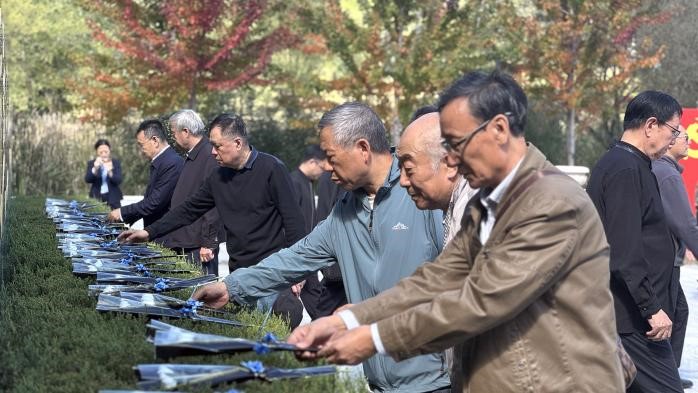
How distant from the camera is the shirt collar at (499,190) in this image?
11.7ft

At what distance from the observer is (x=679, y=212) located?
7.87m

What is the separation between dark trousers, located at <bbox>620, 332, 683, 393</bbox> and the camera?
21.1ft

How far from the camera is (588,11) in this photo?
1125 inches

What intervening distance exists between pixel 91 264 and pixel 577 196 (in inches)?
174

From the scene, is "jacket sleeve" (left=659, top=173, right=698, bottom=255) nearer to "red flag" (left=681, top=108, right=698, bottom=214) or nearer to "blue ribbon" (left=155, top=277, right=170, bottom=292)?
"blue ribbon" (left=155, top=277, right=170, bottom=292)

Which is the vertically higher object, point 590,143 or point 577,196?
point 577,196

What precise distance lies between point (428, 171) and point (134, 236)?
4.23m

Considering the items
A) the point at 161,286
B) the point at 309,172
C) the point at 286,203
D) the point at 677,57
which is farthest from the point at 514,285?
the point at 677,57

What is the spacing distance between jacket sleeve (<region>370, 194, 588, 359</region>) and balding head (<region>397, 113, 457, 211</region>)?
1.29m

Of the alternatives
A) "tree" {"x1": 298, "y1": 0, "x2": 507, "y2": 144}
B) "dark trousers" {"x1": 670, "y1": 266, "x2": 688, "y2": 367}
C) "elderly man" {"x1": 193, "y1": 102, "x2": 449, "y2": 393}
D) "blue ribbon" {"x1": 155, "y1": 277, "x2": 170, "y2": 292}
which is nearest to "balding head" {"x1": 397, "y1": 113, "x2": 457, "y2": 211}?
"elderly man" {"x1": 193, "y1": 102, "x2": 449, "y2": 393}

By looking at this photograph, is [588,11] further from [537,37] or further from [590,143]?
Answer: [590,143]

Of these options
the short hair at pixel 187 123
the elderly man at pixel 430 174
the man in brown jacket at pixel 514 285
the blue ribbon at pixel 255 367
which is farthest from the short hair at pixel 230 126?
the man in brown jacket at pixel 514 285

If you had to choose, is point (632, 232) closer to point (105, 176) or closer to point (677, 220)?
point (677, 220)

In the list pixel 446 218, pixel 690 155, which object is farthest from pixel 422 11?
pixel 446 218
